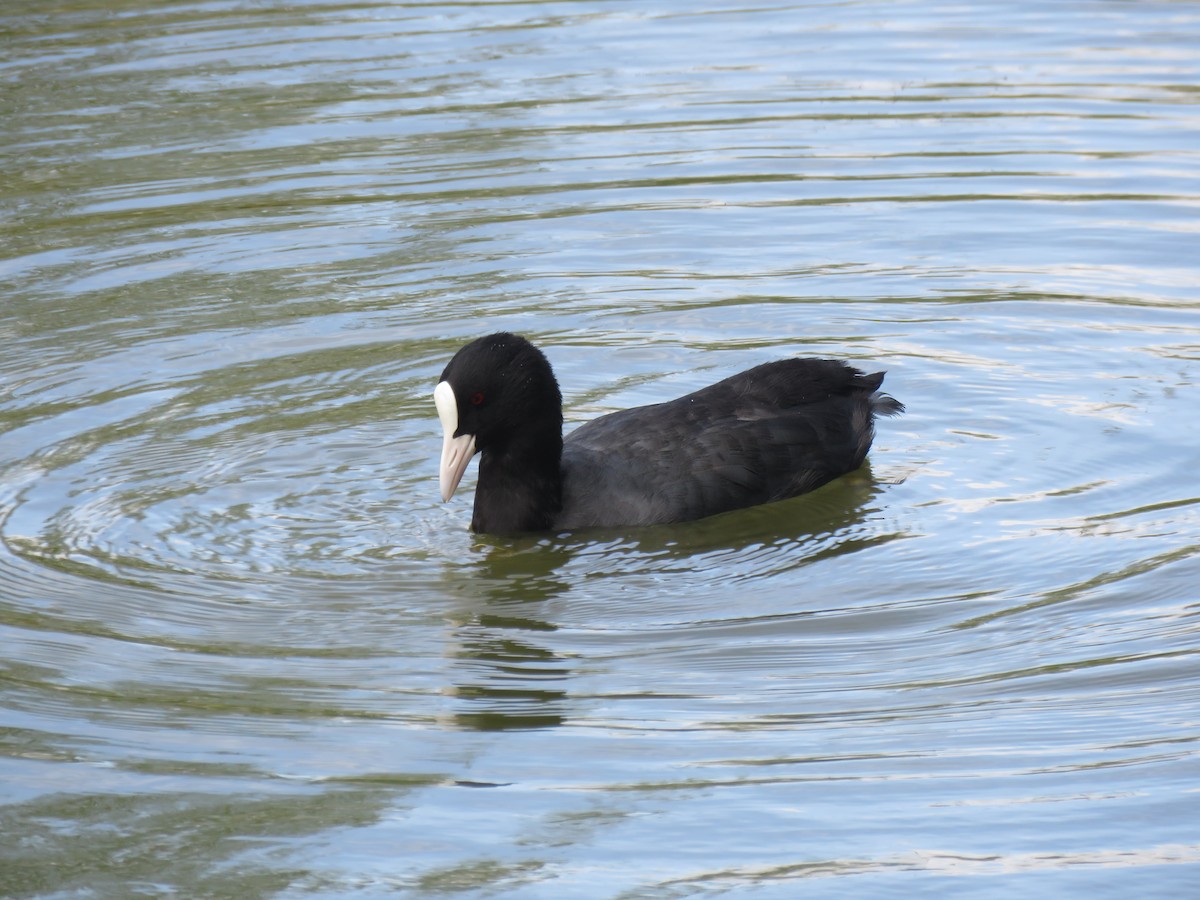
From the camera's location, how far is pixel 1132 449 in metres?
6.65

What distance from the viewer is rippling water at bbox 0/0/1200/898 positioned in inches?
168

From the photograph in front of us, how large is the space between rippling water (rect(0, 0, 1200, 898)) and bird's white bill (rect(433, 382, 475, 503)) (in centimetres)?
26

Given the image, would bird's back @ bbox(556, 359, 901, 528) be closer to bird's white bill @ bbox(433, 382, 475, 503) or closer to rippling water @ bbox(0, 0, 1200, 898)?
rippling water @ bbox(0, 0, 1200, 898)

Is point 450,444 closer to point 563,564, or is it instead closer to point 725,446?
point 563,564

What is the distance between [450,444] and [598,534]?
616 mm

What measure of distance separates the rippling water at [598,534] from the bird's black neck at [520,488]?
10 cm

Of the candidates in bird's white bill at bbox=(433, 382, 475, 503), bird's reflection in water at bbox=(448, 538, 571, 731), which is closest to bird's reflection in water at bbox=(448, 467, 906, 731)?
bird's reflection in water at bbox=(448, 538, 571, 731)

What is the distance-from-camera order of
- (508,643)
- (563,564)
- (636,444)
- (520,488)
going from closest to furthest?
(508,643) → (563,564) → (520,488) → (636,444)

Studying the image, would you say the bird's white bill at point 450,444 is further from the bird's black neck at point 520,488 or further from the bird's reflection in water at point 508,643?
the bird's reflection in water at point 508,643

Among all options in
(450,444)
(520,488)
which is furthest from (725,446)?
(450,444)

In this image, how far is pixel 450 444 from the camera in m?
6.23

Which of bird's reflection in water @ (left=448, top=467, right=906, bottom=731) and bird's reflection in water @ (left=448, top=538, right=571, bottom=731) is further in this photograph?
bird's reflection in water @ (left=448, top=467, right=906, bottom=731)

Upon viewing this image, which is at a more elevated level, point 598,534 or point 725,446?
point 725,446

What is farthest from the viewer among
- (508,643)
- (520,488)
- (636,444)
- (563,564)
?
(636,444)
